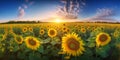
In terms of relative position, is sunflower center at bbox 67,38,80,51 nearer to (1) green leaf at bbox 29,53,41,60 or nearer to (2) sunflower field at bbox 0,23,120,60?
(2) sunflower field at bbox 0,23,120,60

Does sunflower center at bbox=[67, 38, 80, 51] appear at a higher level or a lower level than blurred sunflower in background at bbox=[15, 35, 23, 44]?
higher

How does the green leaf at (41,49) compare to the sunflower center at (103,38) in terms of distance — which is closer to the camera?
the sunflower center at (103,38)

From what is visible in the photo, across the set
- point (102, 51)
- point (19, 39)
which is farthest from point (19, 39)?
point (102, 51)

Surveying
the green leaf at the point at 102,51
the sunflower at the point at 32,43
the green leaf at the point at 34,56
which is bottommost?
the green leaf at the point at 34,56

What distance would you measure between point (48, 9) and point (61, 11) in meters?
0.14

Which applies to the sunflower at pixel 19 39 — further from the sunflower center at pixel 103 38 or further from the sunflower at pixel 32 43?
the sunflower center at pixel 103 38

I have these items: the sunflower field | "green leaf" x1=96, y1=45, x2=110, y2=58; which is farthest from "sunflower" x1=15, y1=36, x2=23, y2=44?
"green leaf" x1=96, y1=45, x2=110, y2=58

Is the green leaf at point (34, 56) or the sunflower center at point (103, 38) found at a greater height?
the sunflower center at point (103, 38)

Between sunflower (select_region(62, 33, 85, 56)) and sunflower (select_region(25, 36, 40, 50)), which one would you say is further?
sunflower (select_region(25, 36, 40, 50))

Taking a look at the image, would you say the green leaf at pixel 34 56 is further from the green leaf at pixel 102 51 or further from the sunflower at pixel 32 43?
the green leaf at pixel 102 51

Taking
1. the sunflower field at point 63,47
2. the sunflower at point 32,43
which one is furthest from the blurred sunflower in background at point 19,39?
the sunflower at point 32,43

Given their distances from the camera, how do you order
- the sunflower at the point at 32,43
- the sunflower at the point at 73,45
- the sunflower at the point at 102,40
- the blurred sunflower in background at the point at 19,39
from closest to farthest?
the sunflower at the point at 73,45, the sunflower at the point at 102,40, the sunflower at the point at 32,43, the blurred sunflower in background at the point at 19,39

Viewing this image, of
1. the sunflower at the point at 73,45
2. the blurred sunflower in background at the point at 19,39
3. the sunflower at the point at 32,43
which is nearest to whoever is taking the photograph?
the sunflower at the point at 73,45

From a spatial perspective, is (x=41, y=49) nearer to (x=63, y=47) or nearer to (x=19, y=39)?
(x=19, y=39)
